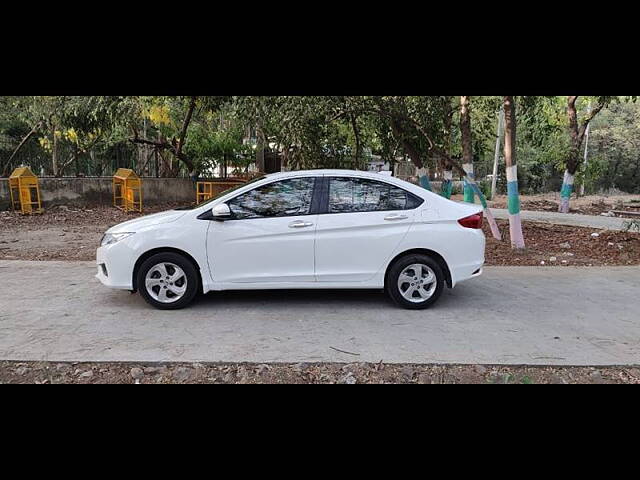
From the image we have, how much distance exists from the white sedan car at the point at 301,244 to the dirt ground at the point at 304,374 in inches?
57.7

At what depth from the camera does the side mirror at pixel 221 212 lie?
5332mm

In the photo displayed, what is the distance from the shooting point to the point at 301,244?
5426 millimetres

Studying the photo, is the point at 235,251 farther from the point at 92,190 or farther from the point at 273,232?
the point at 92,190

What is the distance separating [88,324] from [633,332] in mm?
5635

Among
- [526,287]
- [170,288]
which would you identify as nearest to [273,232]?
[170,288]

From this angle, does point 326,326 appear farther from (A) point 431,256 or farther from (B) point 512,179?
(B) point 512,179

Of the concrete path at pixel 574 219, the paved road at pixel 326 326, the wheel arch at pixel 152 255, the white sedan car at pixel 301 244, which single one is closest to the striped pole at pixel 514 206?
the paved road at pixel 326 326

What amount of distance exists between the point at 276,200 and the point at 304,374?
7.42 feet

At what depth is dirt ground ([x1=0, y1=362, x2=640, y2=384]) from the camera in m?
3.91

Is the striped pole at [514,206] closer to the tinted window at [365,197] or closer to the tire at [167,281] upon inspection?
the tinted window at [365,197]

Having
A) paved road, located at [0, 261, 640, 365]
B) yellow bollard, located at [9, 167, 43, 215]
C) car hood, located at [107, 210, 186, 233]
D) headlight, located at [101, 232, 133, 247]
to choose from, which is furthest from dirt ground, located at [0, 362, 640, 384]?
yellow bollard, located at [9, 167, 43, 215]

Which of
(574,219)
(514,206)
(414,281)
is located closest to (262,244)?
(414,281)

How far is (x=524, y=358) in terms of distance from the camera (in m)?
4.27

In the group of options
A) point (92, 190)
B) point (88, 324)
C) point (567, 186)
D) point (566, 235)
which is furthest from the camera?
point (567, 186)
